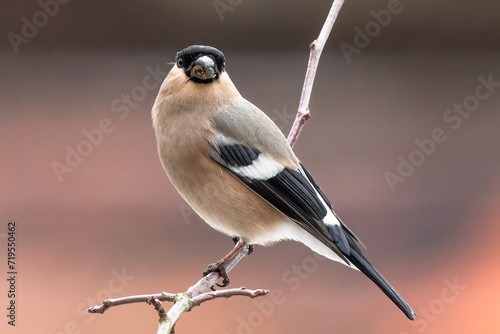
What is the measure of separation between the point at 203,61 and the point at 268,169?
31 cm

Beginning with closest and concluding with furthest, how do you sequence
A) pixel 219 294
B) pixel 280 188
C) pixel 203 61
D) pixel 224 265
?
pixel 219 294, pixel 203 61, pixel 280 188, pixel 224 265

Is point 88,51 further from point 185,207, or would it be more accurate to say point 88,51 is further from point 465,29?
point 465,29

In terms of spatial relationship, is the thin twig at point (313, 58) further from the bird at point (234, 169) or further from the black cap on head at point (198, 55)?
the black cap on head at point (198, 55)

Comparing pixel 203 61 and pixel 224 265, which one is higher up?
pixel 203 61

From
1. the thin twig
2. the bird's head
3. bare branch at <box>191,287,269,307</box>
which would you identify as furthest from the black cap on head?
bare branch at <box>191,287,269,307</box>

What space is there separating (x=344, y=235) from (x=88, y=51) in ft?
5.40

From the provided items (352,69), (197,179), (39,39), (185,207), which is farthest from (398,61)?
(197,179)

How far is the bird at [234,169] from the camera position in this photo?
1355mm

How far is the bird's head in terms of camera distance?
116 cm

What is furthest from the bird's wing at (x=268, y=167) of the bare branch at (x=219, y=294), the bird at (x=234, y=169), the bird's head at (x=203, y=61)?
the bare branch at (x=219, y=294)

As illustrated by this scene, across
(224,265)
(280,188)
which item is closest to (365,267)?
(280,188)

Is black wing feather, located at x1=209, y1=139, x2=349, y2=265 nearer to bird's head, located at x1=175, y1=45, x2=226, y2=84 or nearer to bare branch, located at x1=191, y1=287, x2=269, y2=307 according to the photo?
bird's head, located at x1=175, y1=45, x2=226, y2=84

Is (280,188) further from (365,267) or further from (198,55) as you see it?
(198,55)

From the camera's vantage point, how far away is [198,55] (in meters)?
1.18
